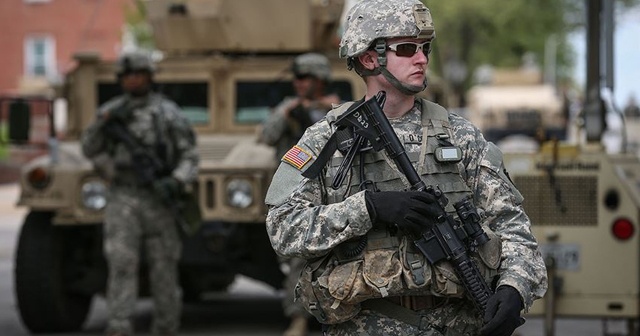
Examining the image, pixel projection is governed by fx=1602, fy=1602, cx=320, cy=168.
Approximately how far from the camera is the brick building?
51500 millimetres

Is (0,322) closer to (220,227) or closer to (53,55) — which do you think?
(220,227)

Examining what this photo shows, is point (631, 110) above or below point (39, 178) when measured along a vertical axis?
above

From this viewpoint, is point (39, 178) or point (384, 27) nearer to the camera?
point (384, 27)

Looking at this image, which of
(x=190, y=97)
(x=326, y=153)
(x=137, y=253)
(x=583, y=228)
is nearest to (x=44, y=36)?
(x=190, y=97)

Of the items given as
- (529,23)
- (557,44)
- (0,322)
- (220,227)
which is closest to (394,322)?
(220,227)

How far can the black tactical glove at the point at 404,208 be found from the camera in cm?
437

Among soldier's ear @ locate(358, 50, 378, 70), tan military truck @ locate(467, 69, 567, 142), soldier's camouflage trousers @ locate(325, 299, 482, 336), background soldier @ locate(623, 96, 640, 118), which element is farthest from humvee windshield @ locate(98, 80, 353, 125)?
background soldier @ locate(623, 96, 640, 118)

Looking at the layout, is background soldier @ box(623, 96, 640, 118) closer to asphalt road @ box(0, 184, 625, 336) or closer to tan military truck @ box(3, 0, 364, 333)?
asphalt road @ box(0, 184, 625, 336)

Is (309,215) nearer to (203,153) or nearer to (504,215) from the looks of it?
(504,215)

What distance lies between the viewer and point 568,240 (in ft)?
28.2

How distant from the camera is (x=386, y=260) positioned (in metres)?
4.47

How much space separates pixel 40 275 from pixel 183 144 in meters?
1.49

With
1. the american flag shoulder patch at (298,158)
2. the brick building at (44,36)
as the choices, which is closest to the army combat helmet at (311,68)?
the american flag shoulder patch at (298,158)

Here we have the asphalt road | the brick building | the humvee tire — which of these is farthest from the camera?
the brick building
